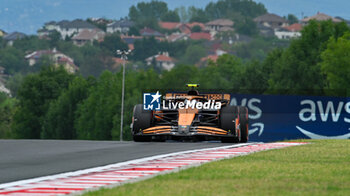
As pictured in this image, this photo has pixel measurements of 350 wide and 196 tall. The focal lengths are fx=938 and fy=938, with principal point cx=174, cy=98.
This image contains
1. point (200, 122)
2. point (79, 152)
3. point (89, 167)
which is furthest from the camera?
point (200, 122)

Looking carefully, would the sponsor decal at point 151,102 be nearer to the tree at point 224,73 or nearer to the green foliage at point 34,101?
the green foliage at point 34,101

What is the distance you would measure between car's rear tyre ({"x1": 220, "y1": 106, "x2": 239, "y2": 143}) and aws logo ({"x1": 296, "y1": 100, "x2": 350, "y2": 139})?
43.6 ft

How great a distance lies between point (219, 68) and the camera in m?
152

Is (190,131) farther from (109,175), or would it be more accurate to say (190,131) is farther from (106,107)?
(106,107)

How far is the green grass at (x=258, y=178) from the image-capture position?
525 inches

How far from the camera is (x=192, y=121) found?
29109 mm

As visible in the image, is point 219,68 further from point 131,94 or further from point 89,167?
point 89,167

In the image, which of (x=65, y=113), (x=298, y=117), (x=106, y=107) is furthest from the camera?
(x=65, y=113)

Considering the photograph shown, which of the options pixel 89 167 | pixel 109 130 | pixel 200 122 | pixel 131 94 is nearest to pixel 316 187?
pixel 89 167

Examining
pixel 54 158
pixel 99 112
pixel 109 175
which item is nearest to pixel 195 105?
pixel 54 158

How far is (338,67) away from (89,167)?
67.7 metres

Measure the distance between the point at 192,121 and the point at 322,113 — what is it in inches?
572

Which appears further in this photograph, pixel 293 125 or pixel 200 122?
pixel 293 125

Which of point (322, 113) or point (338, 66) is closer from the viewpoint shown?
point (322, 113)
